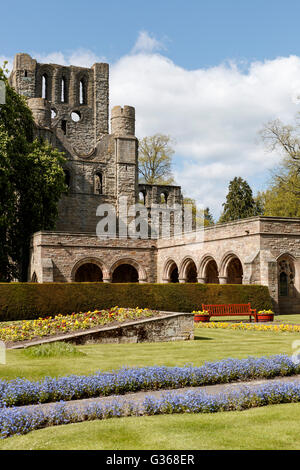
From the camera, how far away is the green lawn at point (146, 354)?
366 inches

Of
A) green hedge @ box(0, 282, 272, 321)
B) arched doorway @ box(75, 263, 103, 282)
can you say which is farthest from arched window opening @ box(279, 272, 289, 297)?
arched doorway @ box(75, 263, 103, 282)

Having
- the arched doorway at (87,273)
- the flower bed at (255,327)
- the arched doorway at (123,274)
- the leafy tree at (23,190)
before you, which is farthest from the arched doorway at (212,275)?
the flower bed at (255,327)

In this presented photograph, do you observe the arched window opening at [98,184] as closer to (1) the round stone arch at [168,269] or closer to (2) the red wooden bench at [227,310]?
(1) the round stone arch at [168,269]

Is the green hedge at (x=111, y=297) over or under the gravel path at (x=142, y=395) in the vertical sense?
over

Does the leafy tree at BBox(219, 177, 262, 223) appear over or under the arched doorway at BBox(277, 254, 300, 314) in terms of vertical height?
over

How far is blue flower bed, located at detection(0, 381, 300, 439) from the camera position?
599 cm

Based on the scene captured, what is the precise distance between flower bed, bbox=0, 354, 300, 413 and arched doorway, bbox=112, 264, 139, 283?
26.6m

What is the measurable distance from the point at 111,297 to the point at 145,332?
8882mm

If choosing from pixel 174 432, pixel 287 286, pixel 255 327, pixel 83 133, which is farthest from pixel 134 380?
pixel 83 133

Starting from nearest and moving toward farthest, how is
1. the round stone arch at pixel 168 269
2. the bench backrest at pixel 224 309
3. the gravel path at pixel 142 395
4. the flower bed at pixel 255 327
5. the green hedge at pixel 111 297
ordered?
the gravel path at pixel 142 395
the flower bed at pixel 255 327
the green hedge at pixel 111 297
the bench backrest at pixel 224 309
the round stone arch at pixel 168 269

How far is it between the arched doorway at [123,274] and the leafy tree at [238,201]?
20851 millimetres

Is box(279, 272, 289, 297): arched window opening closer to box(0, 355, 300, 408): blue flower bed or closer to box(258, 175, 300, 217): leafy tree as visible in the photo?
box(258, 175, 300, 217): leafy tree
